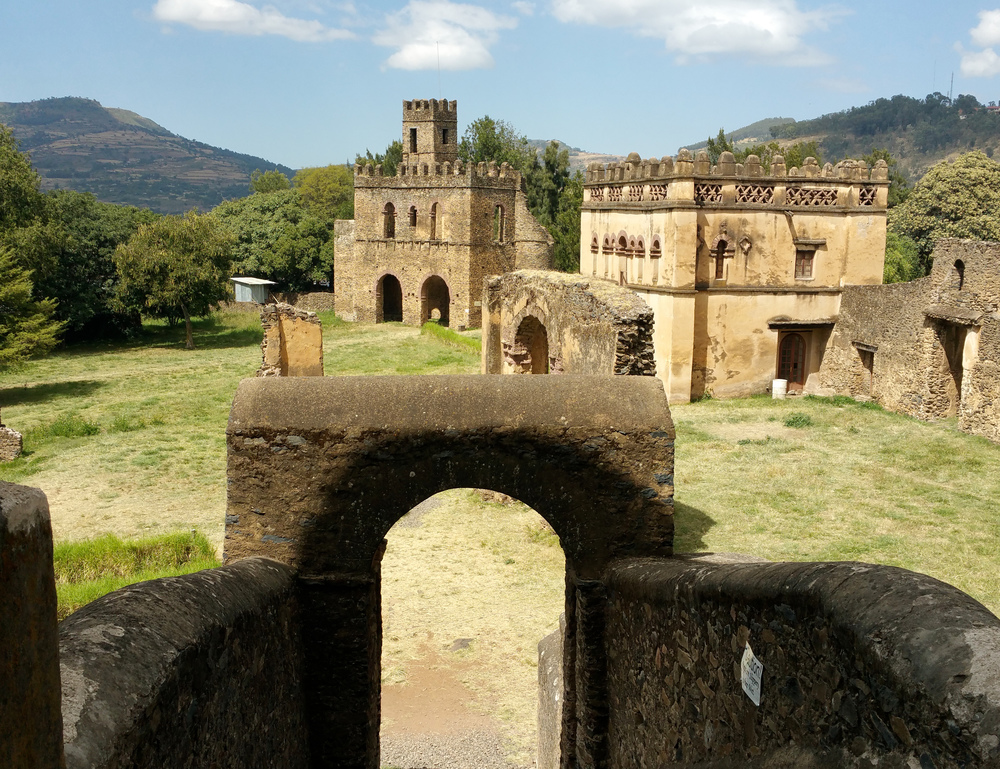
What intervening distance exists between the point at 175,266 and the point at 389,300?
40.2 feet

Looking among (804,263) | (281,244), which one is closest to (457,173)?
(281,244)

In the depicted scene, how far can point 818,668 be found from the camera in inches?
126

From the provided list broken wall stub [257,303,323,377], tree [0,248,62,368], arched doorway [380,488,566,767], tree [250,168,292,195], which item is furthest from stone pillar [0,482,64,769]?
tree [250,168,292,195]

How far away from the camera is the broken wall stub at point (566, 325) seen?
11.2m

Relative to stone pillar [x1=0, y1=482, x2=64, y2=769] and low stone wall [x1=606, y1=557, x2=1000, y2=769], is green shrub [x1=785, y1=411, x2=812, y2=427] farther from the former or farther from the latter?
stone pillar [x1=0, y1=482, x2=64, y2=769]

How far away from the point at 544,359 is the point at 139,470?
867cm

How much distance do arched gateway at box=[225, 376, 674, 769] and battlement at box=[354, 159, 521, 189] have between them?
35.3 meters

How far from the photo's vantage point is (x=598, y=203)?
1085 inches

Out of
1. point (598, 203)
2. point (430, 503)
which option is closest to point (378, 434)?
point (430, 503)

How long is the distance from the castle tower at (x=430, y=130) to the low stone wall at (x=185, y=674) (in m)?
49.8

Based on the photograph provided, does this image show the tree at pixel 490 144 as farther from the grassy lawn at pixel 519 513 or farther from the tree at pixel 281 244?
the grassy lawn at pixel 519 513

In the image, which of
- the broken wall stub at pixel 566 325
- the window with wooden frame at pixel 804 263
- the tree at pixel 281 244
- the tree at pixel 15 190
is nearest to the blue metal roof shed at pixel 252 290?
the tree at pixel 281 244

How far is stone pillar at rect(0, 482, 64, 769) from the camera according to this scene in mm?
1925

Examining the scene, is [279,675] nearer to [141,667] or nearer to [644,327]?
[141,667]
